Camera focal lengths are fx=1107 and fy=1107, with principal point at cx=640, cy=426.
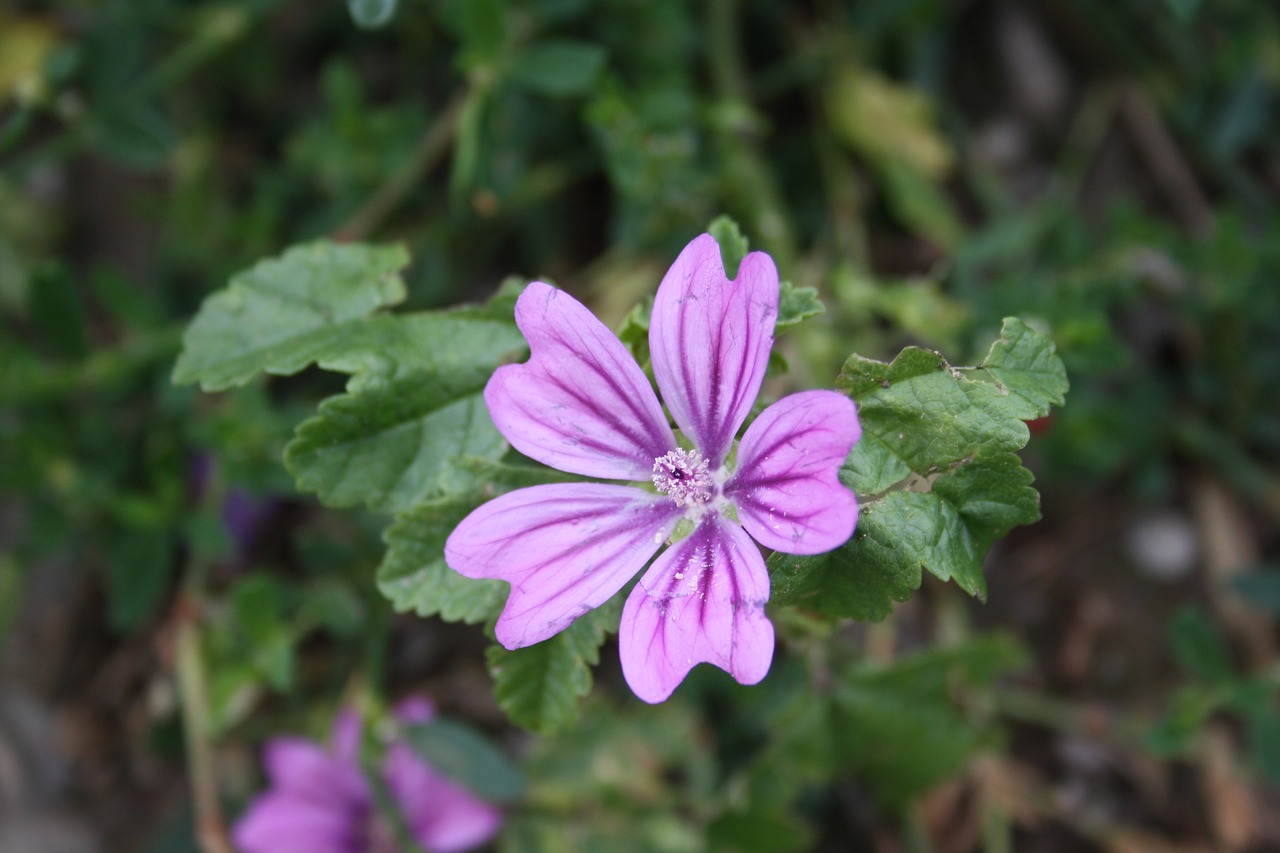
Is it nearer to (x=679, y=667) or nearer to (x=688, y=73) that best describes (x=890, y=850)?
(x=679, y=667)

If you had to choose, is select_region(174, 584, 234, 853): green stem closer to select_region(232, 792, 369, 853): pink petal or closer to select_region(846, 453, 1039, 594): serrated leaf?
select_region(232, 792, 369, 853): pink petal

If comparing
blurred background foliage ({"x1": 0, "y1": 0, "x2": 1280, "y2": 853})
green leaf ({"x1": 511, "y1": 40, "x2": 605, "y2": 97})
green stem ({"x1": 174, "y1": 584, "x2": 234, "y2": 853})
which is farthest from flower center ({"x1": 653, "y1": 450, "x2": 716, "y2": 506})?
green stem ({"x1": 174, "y1": 584, "x2": 234, "y2": 853})

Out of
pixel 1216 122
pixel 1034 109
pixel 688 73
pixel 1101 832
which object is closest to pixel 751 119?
pixel 688 73

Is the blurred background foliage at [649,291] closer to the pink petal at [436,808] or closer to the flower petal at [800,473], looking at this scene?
the pink petal at [436,808]

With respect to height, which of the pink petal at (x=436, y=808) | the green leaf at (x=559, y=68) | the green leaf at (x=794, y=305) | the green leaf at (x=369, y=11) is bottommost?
the pink petal at (x=436, y=808)

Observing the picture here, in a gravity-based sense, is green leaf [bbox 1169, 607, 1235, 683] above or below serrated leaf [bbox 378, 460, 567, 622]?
below

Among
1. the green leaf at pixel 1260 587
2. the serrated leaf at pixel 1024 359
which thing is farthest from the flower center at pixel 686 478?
the green leaf at pixel 1260 587

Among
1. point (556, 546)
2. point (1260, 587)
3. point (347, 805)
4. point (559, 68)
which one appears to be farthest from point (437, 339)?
point (1260, 587)
